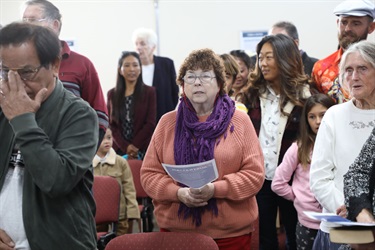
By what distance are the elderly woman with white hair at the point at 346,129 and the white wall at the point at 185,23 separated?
15.6 feet

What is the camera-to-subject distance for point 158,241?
245 centimetres

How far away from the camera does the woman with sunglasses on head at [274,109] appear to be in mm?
3795

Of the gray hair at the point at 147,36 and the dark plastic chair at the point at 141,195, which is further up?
the gray hair at the point at 147,36

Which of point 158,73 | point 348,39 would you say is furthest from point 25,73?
point 158,73

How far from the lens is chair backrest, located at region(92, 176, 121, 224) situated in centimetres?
396

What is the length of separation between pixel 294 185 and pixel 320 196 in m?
0.93

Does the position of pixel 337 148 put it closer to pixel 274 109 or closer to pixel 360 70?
pixel 360 70

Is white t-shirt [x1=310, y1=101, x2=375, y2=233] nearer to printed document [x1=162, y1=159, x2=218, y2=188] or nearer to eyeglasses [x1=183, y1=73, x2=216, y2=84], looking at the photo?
printed document [x1=162, y1=159, x2=218, y2=188]

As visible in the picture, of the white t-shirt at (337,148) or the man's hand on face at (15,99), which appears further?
the white t-shirt at (337,148)

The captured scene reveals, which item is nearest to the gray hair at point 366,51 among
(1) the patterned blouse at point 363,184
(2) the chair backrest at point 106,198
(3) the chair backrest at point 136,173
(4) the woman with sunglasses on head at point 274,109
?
(1) the patterned blouse at point 363,184

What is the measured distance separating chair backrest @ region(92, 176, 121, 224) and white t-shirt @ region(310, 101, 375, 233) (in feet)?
5.36

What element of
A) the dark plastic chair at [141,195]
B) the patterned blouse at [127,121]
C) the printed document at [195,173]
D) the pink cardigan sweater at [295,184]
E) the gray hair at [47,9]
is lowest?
the dark plastic chair at [141,195]

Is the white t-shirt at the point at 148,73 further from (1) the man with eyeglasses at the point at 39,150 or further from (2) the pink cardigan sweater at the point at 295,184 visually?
(1) the man with eyeglasses at the point at 39,150

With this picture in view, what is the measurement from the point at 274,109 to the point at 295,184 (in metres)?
0.52
